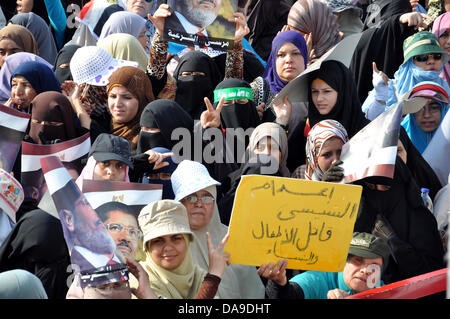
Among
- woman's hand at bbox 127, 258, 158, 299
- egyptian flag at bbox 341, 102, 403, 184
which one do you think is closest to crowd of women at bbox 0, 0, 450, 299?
woman's hand at bbox 127, 258, 158, 299

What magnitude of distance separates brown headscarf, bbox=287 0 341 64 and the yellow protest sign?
3100 millimetres

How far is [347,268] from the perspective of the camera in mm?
4449

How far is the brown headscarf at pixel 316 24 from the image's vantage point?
721 centimetres

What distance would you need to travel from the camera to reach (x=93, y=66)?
6430 millimetres

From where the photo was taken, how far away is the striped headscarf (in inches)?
205

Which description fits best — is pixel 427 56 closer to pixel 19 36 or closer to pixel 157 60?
pixel 157 60

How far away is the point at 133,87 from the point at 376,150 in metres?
2.00

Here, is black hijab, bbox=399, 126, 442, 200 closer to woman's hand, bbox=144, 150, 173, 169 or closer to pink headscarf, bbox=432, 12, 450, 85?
woman's hand, bbox=144, 150, 173, 169

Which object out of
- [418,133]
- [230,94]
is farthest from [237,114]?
[418,133]

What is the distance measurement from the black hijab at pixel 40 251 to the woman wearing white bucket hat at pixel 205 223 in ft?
2.16

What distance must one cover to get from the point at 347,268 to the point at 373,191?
0.67m

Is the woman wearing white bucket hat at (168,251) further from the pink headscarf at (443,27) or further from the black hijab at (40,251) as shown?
the pink headscarf at (443,27)

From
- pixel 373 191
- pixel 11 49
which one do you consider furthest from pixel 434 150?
pixel 11 49

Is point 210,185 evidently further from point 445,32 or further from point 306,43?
point 445,32
